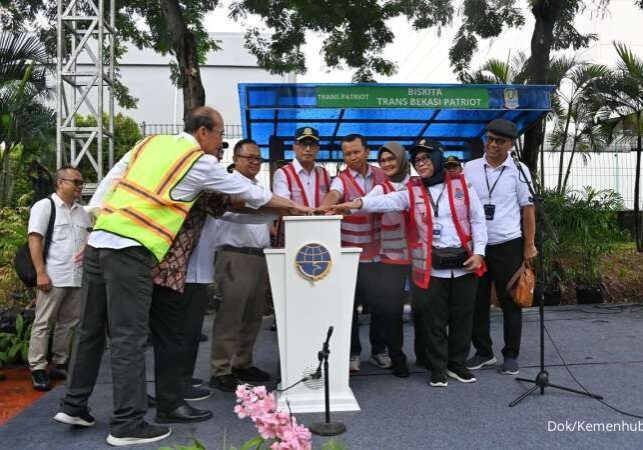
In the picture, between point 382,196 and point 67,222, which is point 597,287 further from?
point 67,222

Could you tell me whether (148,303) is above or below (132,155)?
below

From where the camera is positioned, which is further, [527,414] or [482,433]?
[527,414]

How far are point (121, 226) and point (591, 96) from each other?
9.67 metres

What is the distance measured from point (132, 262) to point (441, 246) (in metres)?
1.97

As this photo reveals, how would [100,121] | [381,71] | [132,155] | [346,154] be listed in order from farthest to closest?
[381,71]
[100,121]
[346,154]
[132,155]

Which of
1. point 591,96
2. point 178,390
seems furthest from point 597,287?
point 178,390

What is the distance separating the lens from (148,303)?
3074 mm

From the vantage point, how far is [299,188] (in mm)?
4277

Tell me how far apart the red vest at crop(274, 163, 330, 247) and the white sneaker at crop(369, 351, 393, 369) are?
1142mm

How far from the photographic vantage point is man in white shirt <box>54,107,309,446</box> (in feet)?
9.83

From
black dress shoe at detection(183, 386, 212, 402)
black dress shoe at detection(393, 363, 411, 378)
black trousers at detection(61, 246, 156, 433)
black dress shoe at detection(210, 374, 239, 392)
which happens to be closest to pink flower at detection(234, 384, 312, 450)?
black trousers at detection(61, 246, 156, 433)

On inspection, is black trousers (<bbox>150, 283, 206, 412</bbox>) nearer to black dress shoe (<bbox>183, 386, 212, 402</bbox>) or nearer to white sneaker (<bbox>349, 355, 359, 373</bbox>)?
black dress shoe (<bbox>183, 386, 212, 402</bbox>)

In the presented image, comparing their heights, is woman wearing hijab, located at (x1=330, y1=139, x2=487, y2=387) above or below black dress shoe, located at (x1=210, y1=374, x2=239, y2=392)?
above

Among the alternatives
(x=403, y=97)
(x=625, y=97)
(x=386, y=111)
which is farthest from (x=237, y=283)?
(x=625, y=97)
